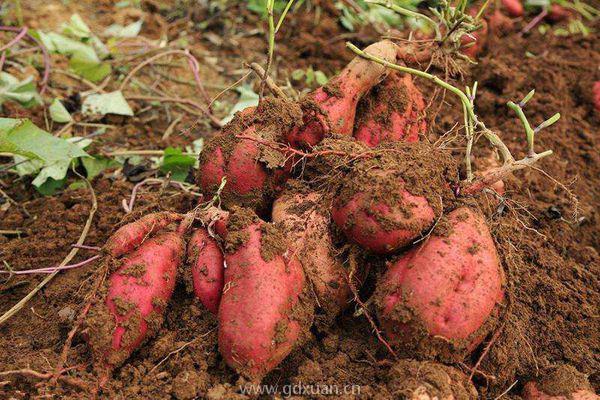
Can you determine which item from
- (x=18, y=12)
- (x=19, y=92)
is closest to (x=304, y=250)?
(x=19, y=92)

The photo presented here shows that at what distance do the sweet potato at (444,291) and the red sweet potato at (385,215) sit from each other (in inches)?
2.3

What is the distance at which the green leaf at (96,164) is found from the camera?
2.42 metres

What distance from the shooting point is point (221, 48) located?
141 inches

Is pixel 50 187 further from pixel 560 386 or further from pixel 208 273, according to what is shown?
pixel 560 386

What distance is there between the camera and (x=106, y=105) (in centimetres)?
278

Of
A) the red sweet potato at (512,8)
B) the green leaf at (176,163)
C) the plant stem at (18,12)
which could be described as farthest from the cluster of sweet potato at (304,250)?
the red sweet potato at (512,8)

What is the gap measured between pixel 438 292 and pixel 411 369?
21 cm

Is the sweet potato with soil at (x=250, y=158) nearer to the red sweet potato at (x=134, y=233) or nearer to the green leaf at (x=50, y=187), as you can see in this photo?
the red sweet potato at (x=134, y=233)

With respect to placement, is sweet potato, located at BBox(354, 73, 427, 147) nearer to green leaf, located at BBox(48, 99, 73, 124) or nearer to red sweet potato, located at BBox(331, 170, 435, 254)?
red sweet potato, located at BBox(331, 170, 435, 254)

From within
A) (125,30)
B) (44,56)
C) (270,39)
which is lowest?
(125,30)

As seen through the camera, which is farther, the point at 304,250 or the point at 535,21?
the point at 535,21

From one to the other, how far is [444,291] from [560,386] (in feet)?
A: 1.48

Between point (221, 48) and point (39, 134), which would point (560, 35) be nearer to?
point (221, 48)

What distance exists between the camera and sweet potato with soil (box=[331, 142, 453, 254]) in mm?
1538
